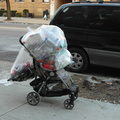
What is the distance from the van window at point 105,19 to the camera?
5.92m

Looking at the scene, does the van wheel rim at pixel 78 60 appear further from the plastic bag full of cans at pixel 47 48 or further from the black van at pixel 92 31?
the plastic bag full of cans at pixel 47 48

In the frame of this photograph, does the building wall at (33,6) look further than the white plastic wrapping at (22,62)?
Yes

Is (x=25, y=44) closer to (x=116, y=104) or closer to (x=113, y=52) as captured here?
(x=116, y=104)

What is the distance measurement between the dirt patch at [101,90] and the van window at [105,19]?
1488 mm

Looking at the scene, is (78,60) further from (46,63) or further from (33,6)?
(33,6)

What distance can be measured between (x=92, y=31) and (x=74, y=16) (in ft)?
2.31

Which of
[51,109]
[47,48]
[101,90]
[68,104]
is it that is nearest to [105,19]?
[101,90]

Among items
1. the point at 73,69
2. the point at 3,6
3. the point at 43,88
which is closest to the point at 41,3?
the point at 3,6

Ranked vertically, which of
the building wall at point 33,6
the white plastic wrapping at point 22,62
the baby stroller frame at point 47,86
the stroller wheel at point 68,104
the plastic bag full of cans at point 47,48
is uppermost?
the plastic bag full of cans at point 47,48

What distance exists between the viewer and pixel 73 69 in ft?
21.7

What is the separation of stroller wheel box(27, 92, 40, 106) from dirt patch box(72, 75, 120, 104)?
1026mm

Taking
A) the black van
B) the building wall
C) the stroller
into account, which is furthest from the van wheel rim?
the building wall

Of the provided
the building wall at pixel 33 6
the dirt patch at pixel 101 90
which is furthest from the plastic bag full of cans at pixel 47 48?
the building wall at pixel 33 6

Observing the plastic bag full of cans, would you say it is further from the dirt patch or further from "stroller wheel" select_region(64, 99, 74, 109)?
the dirt patch
